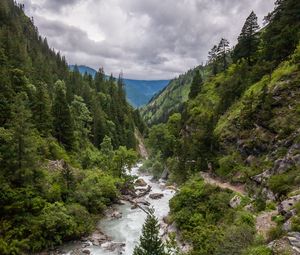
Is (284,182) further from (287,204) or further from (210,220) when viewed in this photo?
(210,220)

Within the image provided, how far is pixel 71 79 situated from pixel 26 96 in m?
61.1

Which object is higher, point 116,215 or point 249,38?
point 249,38

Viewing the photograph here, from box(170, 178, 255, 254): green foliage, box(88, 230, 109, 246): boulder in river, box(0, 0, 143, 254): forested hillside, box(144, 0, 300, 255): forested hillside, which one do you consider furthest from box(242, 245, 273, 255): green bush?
box(0, 0, 143, 254): forested hillside

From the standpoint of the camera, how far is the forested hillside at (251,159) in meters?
26.1

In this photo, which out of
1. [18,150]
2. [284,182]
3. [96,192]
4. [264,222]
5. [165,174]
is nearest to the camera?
[264,222]

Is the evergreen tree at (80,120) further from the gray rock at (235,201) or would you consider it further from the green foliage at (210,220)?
the gray rock at (235,201)

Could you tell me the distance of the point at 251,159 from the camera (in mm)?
44875

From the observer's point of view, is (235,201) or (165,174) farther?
(165,174)

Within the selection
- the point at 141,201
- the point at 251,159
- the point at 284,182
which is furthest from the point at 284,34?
the point at 141,201

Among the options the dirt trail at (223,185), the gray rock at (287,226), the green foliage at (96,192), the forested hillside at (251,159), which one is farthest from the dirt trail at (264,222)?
the green foliage at (96,192)

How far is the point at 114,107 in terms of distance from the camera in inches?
4520

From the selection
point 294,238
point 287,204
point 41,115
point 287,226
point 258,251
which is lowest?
point 258,251

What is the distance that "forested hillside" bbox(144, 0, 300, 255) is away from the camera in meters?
26.1

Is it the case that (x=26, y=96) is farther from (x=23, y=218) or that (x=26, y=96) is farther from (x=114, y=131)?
(x=114, y=131)
